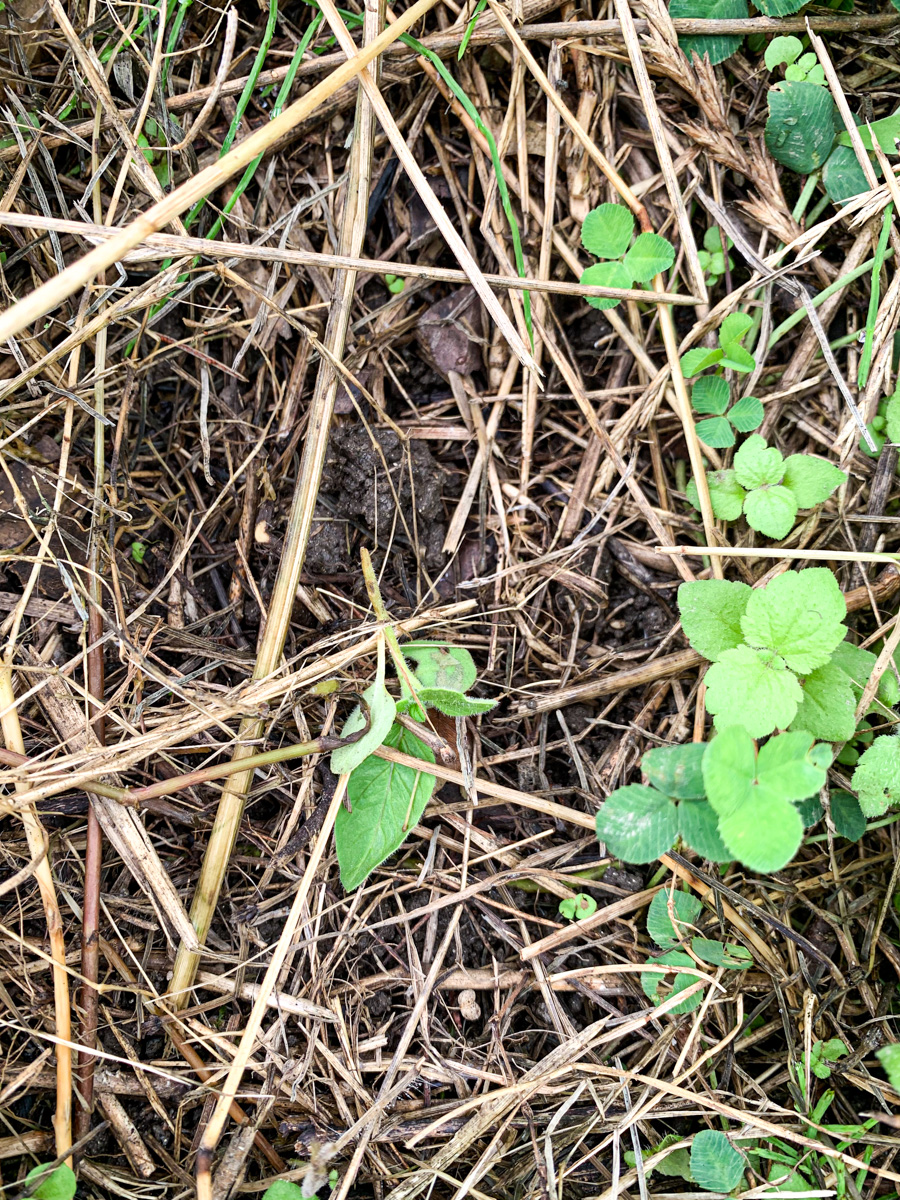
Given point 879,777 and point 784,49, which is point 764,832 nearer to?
point 879,777

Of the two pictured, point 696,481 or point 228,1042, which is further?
point 696,481

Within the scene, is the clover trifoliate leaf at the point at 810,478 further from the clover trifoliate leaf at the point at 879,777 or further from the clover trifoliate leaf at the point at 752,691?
the clover trifoliate leaf at the point at 879,777

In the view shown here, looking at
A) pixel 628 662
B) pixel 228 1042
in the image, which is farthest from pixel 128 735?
pixel 628 662

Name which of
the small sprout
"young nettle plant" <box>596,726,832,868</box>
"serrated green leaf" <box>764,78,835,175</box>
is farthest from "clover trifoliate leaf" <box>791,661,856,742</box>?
"serrated green leaf" <box>764,78,835,175</box>

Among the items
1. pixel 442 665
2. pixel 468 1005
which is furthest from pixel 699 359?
pixel 468 1005

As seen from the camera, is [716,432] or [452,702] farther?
[716,432]

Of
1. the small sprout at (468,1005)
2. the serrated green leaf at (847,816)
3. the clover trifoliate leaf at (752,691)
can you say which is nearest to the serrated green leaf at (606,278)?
the clover trifoliate leaf at (752,691)

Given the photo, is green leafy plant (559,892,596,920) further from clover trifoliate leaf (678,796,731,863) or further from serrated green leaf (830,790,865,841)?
serrated green leaf (830,790,865,841)

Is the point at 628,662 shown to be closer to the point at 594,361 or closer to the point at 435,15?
the point at 594,361
